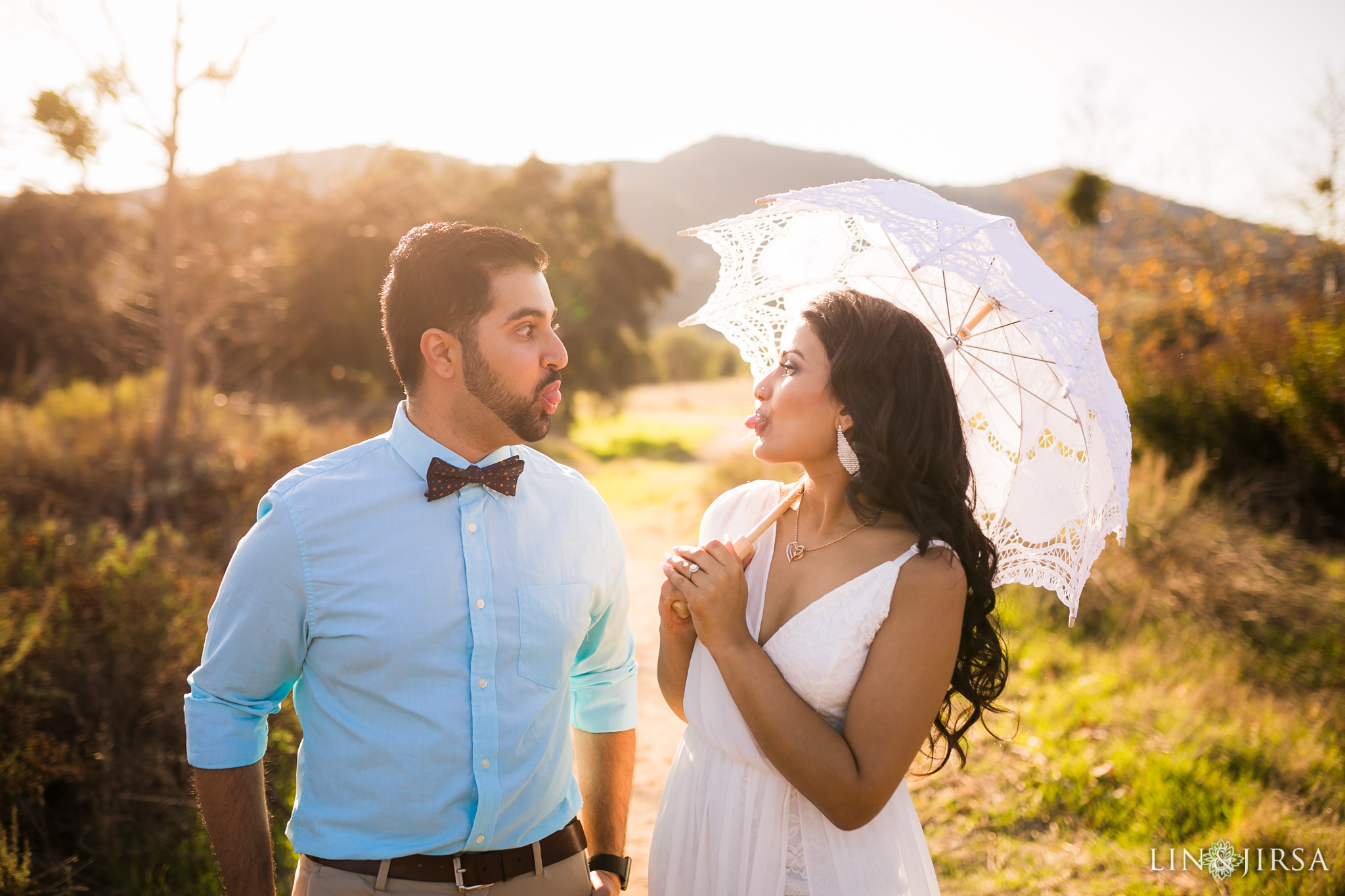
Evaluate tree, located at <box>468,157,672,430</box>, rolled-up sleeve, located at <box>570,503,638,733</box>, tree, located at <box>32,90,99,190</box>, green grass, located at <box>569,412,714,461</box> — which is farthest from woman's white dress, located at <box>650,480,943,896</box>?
tree, located at <box>468,157,672,430</box>

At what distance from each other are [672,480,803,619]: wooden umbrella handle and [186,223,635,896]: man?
0.88 ft

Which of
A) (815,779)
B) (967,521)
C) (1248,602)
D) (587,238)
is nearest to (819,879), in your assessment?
(815,779)

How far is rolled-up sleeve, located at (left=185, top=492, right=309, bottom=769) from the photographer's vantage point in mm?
1686

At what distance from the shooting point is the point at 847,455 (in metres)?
1.97

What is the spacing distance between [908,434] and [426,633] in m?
1.28

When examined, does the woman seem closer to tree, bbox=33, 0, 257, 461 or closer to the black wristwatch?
the black wristwatch

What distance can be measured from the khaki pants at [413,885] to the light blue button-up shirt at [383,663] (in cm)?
6

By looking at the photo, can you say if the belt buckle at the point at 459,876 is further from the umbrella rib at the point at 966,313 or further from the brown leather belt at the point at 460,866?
the umbrella rib at the point at 966,313

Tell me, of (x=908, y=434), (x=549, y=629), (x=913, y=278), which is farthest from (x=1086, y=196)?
(x=549, y=629)

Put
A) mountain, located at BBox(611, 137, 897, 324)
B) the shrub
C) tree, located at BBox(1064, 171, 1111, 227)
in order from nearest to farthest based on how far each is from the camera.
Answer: the shrub → tree, located at BBox(1064, 171, 1111, 227) → mountain, located at BBox(611, 137, 897, 324)

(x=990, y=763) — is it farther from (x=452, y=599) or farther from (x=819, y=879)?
(x=452, y=599)

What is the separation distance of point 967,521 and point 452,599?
132 centimetres

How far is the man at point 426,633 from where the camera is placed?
5.64 feet

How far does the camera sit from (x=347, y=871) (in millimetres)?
1726
